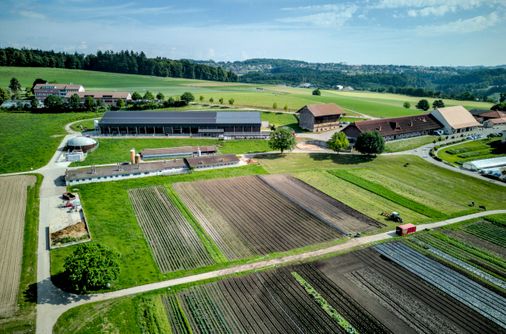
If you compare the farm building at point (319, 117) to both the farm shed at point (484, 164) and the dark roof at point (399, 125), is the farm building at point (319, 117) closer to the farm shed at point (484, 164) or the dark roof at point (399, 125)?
the dark roof at point (399, 125)

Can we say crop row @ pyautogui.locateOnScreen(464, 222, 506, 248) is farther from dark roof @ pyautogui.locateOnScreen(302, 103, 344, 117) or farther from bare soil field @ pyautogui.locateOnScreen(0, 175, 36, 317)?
dark roof @ pyautogui.locateOnScreen(302, 103, 344, 117)

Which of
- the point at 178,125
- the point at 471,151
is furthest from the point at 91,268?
the point at 471,151

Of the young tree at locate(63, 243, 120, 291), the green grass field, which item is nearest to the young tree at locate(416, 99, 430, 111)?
the green grass field

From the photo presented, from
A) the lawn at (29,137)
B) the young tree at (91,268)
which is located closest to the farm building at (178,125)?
the lawn at (29,137)

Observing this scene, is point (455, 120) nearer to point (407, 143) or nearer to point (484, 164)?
point (407, 143)

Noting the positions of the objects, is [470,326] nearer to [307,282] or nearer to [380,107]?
[307,282]

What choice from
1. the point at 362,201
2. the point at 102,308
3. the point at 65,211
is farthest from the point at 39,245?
the point at 362,201
